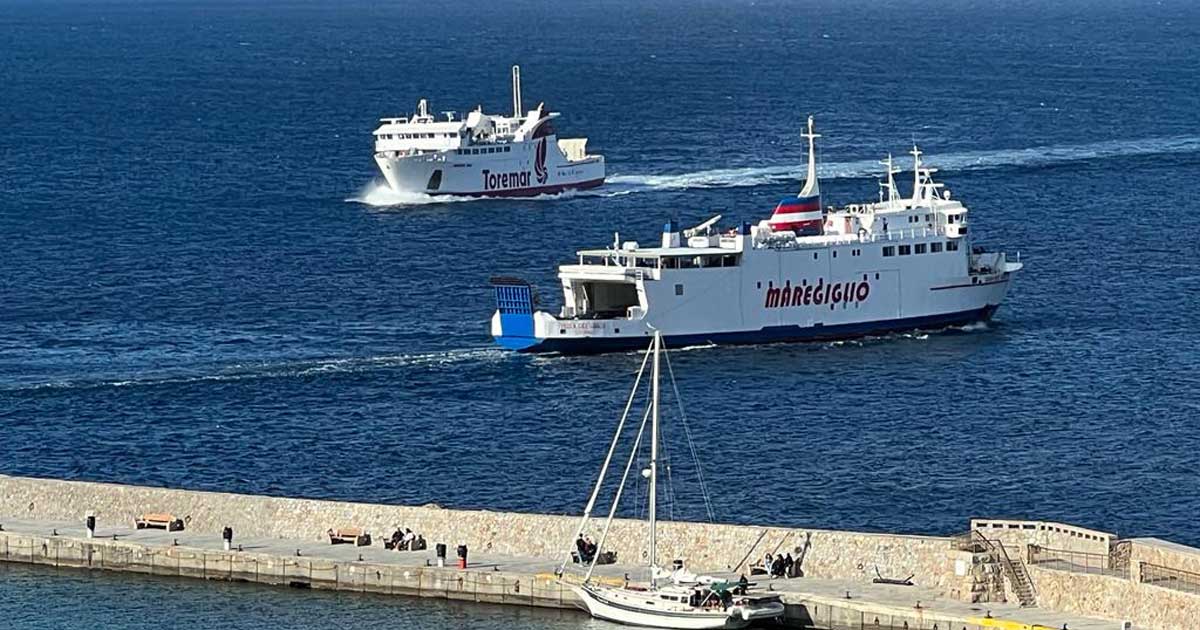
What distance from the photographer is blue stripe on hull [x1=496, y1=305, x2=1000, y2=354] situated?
103 meters

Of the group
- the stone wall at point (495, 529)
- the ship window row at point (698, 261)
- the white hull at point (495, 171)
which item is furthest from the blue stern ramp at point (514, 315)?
the white hull at point (495, 171)

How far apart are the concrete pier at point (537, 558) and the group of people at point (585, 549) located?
1.42ft

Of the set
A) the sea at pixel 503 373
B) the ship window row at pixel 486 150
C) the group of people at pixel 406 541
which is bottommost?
the group of people at pixel 406 541

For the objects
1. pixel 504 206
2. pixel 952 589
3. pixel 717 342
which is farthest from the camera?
pixel 504 206

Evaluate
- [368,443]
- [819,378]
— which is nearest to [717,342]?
[819,378]

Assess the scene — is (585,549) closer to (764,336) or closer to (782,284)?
(764,336)

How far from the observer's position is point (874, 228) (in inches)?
4237

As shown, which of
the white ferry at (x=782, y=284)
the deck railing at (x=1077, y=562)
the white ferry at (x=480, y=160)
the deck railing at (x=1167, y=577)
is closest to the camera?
the deck railing at (x=1167, y=577)

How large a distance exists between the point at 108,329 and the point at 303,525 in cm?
3919

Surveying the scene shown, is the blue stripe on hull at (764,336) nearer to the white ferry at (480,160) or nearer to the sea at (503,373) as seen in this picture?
the sea at (503,373)

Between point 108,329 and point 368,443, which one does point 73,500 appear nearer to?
point 368,443

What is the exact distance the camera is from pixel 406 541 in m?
67.6

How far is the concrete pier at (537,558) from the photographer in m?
60.0

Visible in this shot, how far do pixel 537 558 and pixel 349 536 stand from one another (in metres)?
5.15
